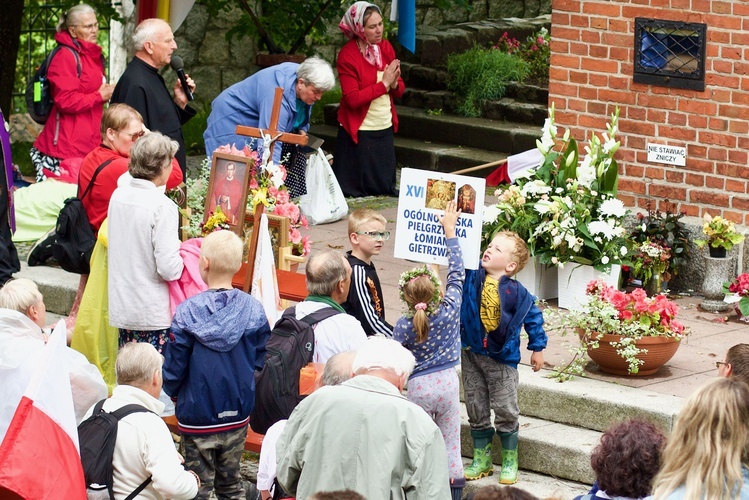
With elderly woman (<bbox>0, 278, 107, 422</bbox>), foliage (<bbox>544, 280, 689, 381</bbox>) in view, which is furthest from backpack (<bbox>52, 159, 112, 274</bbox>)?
foliage (<bbox>544, 280, 689, 381</bbox>)

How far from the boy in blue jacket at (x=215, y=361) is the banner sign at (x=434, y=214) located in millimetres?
1032

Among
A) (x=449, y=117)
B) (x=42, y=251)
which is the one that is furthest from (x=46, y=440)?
(x=449, y=117)

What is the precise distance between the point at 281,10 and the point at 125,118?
642 centimetres

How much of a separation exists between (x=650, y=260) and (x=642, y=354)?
1743 mm

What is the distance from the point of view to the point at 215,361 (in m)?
5.81

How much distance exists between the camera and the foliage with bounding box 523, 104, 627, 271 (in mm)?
8352

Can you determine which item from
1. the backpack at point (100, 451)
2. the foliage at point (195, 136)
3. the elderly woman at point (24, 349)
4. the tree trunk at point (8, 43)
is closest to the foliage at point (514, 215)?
the elderly woman at point (24, 349)

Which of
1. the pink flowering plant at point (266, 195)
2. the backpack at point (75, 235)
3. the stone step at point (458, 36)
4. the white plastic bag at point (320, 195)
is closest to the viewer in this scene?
the backpack at point (75, 235)

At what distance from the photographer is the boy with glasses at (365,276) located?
6520 millimetres

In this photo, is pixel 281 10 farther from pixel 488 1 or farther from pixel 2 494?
pixel 2 494

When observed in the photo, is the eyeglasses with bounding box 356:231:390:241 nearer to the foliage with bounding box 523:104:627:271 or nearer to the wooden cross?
the wooden cross

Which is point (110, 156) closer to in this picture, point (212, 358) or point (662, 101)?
point (212, 358)

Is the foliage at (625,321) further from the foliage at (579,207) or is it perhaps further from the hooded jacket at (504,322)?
the foliage at (579,207)

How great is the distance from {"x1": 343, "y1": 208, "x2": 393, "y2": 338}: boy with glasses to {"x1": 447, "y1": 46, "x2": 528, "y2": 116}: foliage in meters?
7.13
